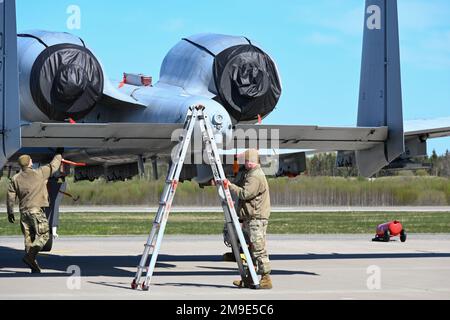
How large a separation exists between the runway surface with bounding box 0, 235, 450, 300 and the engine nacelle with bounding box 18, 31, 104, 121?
9.34 feet

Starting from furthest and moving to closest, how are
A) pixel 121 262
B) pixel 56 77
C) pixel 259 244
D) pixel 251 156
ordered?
pixel 121 262, pixel 56 77, pixel 251 156, pixel 259 244

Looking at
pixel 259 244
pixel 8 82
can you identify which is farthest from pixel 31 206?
pixel 259 244

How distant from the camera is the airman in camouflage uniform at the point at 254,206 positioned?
14.2 m

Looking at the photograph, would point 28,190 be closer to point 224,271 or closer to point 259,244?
point 224,271

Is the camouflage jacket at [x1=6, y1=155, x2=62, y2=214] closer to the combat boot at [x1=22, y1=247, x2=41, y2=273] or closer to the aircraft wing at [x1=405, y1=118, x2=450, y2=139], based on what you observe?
the combat boot at [x1=22, y1=247, x2=41, y2=273]

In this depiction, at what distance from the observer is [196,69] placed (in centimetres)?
1808

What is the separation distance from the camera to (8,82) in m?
14.6

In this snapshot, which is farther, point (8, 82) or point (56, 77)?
point (56, 77)

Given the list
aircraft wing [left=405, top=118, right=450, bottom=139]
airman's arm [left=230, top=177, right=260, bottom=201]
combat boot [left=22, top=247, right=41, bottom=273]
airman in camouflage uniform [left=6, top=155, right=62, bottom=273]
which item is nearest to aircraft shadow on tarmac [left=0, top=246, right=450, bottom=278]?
combat boot [left=22, top=247, right=41, bottom=273]

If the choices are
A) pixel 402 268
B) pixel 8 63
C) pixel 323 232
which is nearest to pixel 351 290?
pixel 402 268

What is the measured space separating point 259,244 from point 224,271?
336cm

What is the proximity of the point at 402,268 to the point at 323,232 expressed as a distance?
1451cm

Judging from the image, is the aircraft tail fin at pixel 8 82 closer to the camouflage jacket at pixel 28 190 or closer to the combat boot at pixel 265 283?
the camouflage jacket at pixel 28 190
